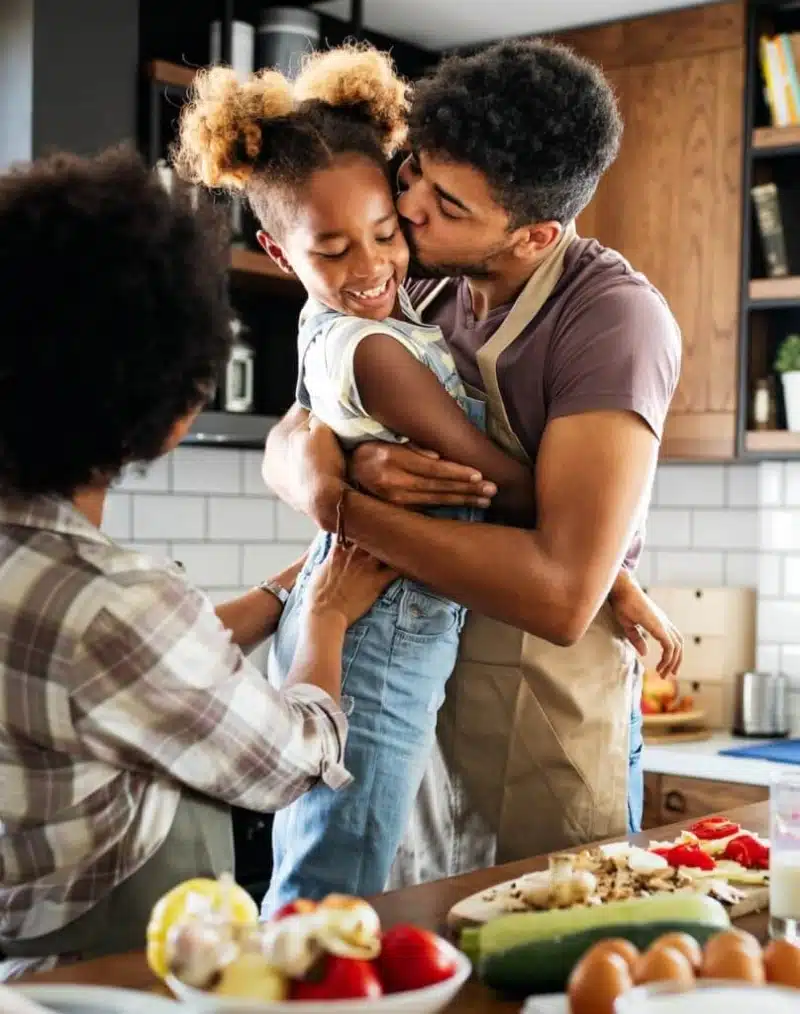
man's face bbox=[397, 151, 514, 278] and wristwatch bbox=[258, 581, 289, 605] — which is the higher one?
man's face bbox=[397, 151, 514, 278]

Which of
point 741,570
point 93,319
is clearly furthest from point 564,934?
point 741,570

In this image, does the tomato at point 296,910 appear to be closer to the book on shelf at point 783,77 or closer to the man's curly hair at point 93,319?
the man's curly hair at point 93,319

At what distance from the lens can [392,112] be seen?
70.6 inches

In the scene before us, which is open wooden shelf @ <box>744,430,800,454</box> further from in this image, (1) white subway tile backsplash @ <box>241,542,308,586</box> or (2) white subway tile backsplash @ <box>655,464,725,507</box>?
(1) white subway tile backsplash @ <box>241,542,308,586</box>

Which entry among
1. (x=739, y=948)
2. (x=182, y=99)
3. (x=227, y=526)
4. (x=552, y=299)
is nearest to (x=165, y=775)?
(x=739, y=948)

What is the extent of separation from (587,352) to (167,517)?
85.0 inches

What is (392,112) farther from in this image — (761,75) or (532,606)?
(761,75)

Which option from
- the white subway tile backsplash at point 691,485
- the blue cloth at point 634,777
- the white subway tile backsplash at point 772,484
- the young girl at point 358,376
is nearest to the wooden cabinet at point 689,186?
the white subway tile backsplash at point 772,484

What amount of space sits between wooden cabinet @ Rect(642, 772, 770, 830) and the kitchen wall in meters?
0.65

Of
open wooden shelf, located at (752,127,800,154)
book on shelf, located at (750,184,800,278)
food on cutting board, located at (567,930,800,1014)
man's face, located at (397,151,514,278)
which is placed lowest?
food on cutting board, located at (567,930,800,1014)

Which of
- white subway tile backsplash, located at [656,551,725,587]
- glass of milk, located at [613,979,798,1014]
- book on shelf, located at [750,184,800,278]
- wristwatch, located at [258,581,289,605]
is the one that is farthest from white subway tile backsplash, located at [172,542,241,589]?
glass of milk, located at [613,979,798,1014]

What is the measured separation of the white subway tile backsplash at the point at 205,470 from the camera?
3.68 m

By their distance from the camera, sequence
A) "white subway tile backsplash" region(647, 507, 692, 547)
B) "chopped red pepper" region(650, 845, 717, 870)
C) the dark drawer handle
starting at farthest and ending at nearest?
1. "white subway tile backsplash" region(647, 507, 692, 547)
2. the dark drawer handle
3. "chopped red pepper" region(650, 845, 717, 870)

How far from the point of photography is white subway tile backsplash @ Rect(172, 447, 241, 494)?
3680 millimetres
